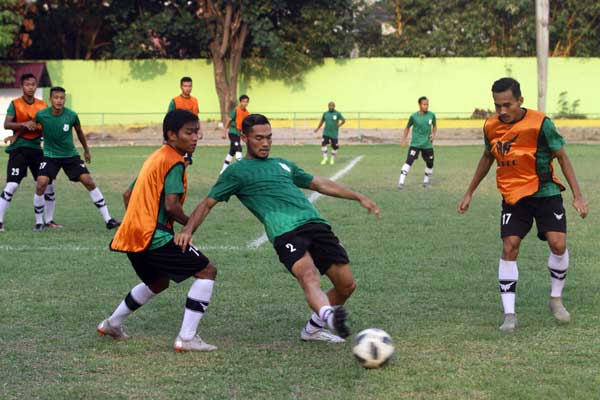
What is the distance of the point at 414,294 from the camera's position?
8234mm

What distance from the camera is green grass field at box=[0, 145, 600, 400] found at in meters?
5.57

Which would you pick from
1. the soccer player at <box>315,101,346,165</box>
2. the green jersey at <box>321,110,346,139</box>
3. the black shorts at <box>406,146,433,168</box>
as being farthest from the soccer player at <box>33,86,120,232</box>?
the green jersey at <box>321,110,346,139</box>

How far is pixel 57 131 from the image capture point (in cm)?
1241

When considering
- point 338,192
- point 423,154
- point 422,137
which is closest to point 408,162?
point 423,154

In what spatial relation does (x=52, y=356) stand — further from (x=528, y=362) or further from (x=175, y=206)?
(x=528, y=362)

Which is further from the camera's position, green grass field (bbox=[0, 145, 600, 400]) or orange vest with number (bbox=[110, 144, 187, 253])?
orange vest with number (bbox=[110, 144, 187, 253])

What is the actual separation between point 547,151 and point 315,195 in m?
9.75

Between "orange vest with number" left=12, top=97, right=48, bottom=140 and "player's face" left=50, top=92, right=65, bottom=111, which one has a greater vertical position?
"player's face" left=50, top=92, right=65, bottom=111

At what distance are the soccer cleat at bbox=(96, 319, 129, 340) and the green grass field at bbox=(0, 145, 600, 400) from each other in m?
0.06

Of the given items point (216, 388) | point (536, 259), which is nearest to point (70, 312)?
point (216, 388)

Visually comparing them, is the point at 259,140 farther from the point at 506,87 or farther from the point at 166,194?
the point at 506,87

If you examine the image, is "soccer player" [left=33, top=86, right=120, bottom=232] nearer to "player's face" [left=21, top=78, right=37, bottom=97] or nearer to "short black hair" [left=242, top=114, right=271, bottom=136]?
"player's face" [left=21, top=78, right=37, bottom=97]

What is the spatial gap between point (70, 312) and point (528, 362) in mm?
3664

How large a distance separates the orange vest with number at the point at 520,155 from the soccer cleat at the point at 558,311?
844 mm
